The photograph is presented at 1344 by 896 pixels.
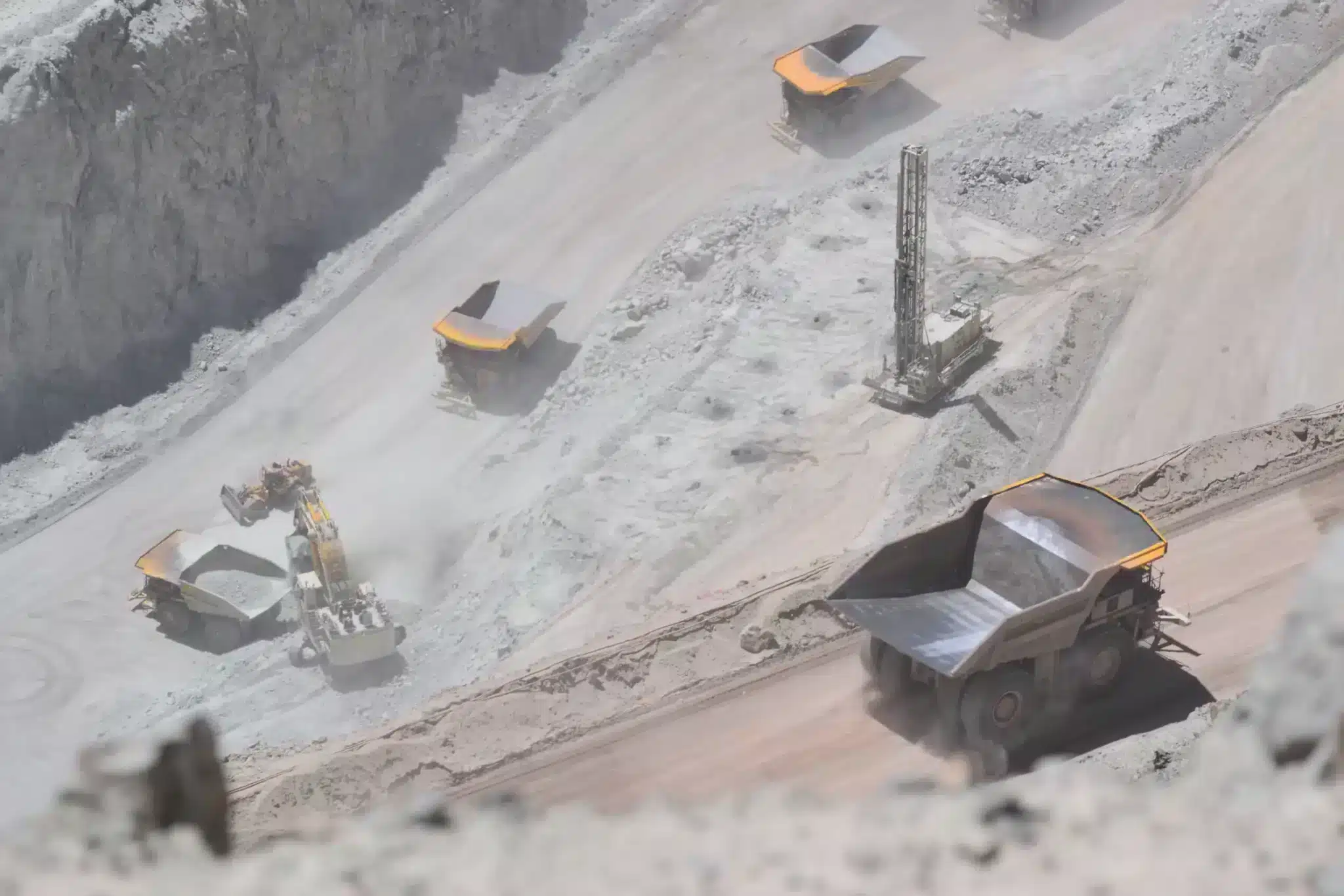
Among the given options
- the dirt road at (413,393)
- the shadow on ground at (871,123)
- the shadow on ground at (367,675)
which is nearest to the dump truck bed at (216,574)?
the dirt road at (413,393)

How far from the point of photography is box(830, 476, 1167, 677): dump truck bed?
14.0m

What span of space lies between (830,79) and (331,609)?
1544 cm

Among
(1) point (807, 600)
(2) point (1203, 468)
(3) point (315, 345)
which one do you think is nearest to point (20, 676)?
(3) point (315, 345)

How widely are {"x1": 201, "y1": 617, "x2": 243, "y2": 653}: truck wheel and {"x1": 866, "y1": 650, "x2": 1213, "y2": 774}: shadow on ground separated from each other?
42.6 feet

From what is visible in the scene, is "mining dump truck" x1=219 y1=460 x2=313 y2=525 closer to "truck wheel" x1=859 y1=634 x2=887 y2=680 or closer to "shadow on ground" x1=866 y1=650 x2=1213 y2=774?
"truck wheel" x1=859 y1=634 x2=887 y2=680

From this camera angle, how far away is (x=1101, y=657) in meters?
14.5

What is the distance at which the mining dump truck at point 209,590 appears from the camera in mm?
24406

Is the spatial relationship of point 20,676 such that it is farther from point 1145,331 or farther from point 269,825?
point 1145,331

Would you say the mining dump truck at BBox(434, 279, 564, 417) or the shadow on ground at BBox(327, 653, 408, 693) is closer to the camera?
the shadow on ground at BBox(327, 653, 408, 693)

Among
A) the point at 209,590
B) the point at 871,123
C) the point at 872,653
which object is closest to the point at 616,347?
the point at 871,123

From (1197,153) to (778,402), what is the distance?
31.9ft

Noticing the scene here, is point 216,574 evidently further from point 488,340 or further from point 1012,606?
point 1012,606

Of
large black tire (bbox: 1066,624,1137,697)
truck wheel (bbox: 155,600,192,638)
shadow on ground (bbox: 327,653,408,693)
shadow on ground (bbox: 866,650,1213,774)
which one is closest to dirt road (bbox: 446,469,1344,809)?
shadow on ground (bbox: 866,650,1213,774)

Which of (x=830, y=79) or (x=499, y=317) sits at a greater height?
(x=830, y=79)
